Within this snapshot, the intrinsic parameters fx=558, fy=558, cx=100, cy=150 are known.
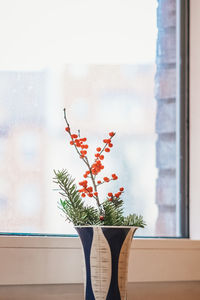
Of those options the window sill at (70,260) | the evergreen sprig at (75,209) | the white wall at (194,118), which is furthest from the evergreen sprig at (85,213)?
the white wall at (194,118)

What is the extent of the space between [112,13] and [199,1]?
0.80 ft

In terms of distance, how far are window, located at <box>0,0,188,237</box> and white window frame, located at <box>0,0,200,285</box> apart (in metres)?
0.04

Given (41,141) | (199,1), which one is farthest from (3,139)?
(199,1)

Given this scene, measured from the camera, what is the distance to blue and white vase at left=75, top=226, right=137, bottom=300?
1.11 m

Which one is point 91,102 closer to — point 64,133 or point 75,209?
point 64,133

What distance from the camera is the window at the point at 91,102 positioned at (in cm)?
141

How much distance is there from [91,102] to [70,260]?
440 mm

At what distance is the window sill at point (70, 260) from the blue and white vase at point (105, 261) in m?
0.18

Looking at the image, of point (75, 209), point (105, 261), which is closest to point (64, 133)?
point (75, 209)

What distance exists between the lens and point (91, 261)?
1121mm

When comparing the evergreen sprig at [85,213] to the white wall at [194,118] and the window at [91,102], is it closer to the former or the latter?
the window at [91,102]

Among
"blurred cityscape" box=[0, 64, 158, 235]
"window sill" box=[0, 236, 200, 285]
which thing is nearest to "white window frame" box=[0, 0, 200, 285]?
"window sill" box=[0, 236, 200, 285]

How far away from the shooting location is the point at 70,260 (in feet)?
4.27

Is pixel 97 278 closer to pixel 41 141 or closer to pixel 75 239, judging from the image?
pixel 75 239
